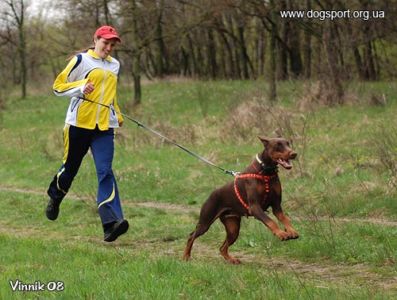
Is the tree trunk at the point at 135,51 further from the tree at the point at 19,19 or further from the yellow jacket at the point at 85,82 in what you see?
the yellow jacket at the point at 85,82

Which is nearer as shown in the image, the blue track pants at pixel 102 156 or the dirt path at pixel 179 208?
the blue track pants at pixel 102 156

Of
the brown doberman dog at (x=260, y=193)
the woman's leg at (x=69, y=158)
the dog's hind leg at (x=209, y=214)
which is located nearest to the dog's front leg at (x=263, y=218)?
the brown doberman dog at (x=260, y=193)

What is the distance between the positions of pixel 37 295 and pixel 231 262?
248 centimetres

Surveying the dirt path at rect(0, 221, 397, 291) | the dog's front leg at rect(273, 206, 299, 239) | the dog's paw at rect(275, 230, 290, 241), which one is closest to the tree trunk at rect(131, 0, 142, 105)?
the dirt path at rect(0, 221, 397, 291)

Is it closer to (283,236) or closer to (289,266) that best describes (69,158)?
(289,266)

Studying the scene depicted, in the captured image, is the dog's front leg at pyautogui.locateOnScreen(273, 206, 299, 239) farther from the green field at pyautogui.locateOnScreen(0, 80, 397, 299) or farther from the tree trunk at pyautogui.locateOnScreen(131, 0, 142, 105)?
the tree trunk at pyautogui.locateOnScreen(131, 0, 142, 105)

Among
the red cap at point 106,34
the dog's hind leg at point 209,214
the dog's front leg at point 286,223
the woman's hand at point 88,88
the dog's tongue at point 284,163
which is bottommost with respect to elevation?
the dog's hind leg at point 209,214

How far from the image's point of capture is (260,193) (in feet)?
21.5

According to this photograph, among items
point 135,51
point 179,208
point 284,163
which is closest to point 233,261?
point 284,163

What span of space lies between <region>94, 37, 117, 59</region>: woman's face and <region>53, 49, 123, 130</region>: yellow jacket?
0.05 m

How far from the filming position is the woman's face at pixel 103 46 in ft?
24.2

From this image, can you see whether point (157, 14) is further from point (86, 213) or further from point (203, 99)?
point (86, 213)

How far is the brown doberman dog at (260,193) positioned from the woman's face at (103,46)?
2.05m

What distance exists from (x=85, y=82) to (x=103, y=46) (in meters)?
0.48
